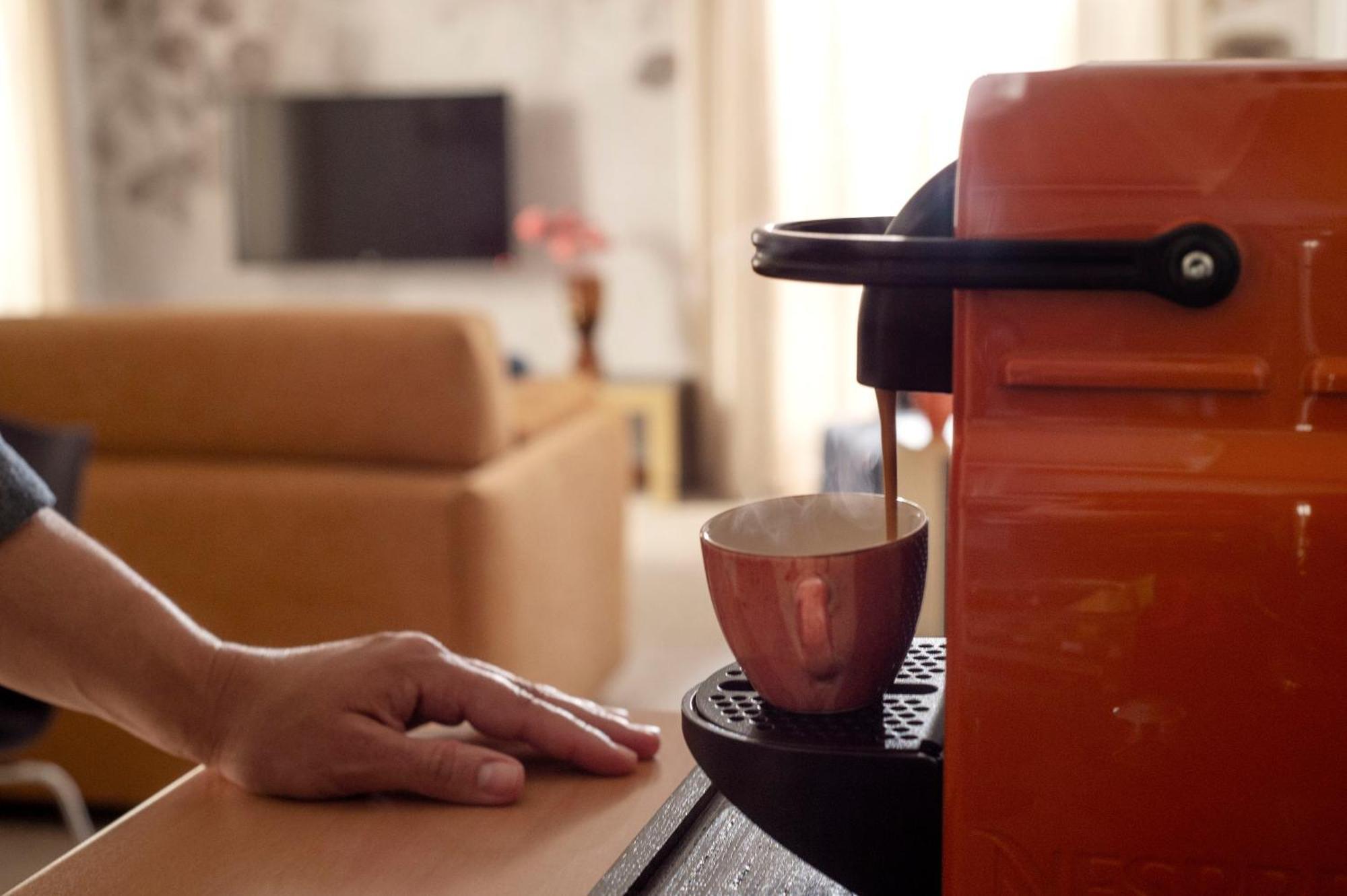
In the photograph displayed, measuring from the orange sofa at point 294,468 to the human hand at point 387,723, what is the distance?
53.4 inches

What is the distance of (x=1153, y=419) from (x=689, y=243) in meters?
4.62

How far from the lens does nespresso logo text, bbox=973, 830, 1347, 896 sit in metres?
0.43

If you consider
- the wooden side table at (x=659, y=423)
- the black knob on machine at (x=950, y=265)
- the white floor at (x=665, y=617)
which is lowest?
the white floor at (x=665, y=617)

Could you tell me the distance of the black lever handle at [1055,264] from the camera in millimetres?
425

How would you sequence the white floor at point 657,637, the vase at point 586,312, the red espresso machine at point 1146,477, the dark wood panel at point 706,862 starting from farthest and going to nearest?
the vase at point 586,312
the white floor at point 657,637
the dark wood panel at point 706,862
the red espresso machine at point 1146,477

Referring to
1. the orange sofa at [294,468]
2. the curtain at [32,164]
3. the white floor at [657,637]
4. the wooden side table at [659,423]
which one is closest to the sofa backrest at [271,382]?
the orange sofa at [294,468]

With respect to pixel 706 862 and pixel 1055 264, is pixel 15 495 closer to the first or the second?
pixel 706 862

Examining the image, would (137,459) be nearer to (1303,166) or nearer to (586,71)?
(1303,166)

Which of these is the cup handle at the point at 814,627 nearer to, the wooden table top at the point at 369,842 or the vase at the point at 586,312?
the wooden table top at the point at 369,842

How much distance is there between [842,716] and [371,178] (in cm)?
489

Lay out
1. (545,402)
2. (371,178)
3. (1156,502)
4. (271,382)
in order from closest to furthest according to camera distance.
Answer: (1156,502)
(271,382)
(545,402)
(371,178)

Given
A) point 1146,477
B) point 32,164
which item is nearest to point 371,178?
point 32,164

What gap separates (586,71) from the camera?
5.02 meters

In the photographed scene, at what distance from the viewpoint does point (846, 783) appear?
0.49 meters
